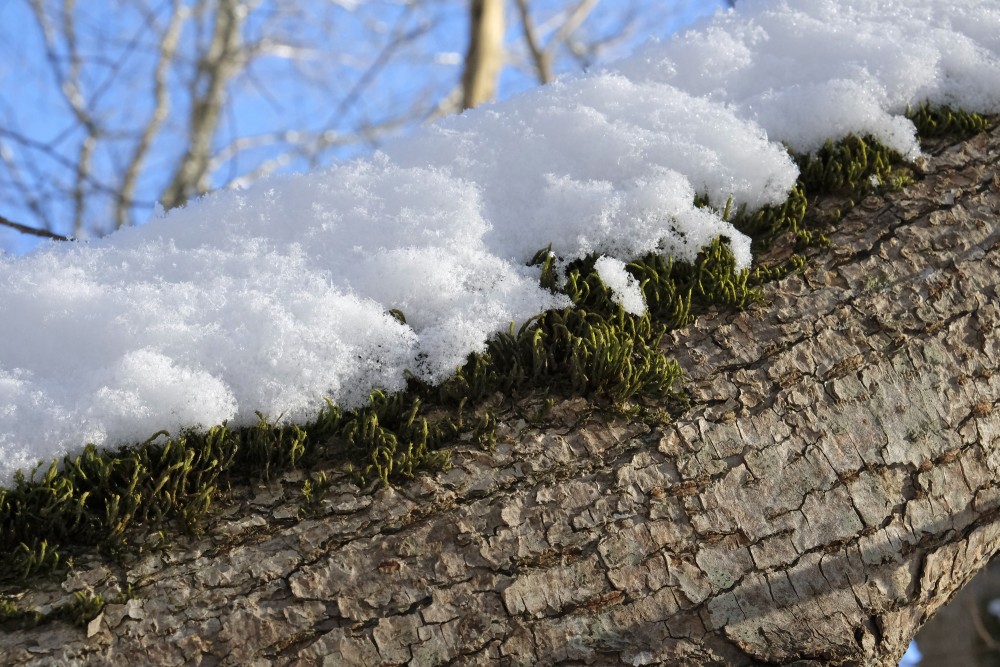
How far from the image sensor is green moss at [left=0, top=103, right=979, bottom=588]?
1.34m

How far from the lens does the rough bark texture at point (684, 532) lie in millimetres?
1281

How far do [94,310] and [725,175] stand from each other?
1.52m

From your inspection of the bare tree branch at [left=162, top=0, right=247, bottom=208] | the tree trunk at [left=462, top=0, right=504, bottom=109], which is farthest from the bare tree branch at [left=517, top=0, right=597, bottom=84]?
the bare tree branch at [left=162, top=0, right=247, bottom=208]

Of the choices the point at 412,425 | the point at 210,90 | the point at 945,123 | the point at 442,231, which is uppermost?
the point at 210,90

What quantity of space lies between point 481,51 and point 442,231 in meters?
4.47

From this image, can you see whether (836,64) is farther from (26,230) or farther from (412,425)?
(26,230)

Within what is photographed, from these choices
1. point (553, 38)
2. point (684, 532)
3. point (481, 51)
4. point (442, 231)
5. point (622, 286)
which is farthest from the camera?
point (553, 38)

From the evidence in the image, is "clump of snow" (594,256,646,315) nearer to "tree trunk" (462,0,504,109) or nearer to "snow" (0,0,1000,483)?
"snow" (0,0,1000,483)

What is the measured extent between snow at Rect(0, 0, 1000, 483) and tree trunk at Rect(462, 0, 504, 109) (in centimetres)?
360

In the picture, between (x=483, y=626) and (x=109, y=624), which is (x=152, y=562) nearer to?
(x=109, y=624)

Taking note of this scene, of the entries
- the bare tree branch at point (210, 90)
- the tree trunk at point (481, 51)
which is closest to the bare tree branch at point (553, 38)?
the tree trunk at point (481, 51)

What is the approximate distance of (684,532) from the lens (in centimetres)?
140

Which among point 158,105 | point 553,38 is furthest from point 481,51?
point 158,105

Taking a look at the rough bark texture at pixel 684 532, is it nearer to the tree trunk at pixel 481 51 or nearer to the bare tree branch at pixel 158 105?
the tree trunk at pixel 481 51
